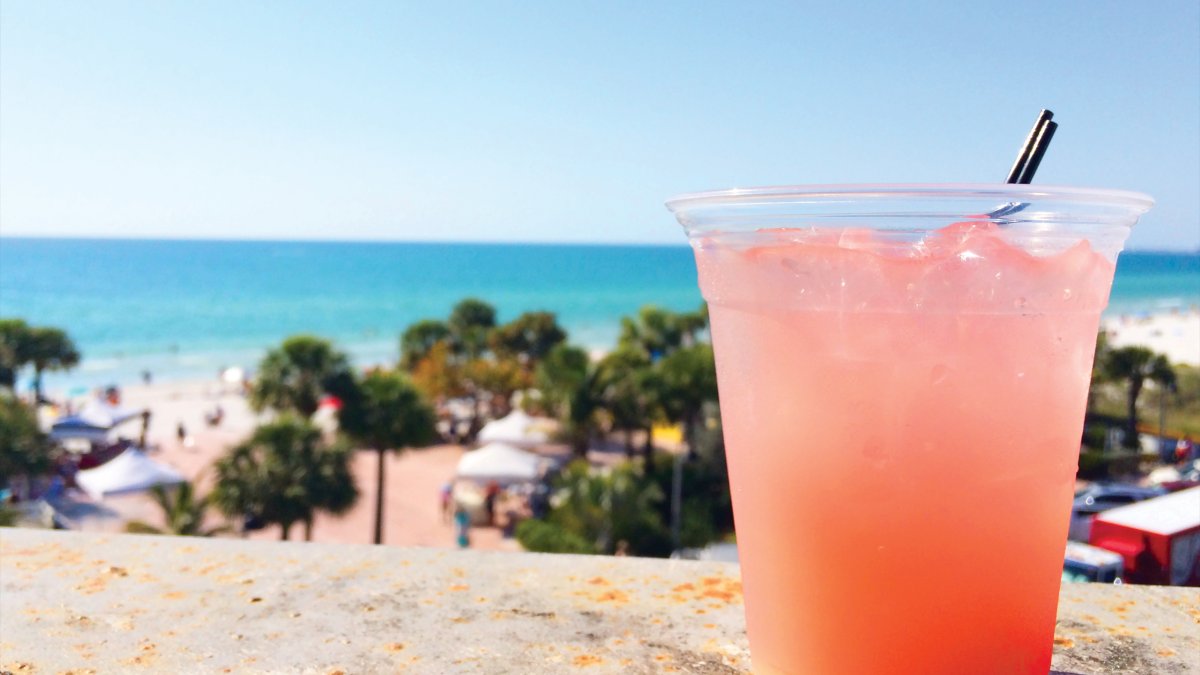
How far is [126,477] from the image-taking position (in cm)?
1545

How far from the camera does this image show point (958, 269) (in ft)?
2.67

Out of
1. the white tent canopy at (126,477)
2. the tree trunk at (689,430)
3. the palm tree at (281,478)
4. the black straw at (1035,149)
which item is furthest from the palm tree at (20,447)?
the black straw at (1035,149)

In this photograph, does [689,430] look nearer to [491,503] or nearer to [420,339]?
[491,503]

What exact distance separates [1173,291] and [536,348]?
50546 millimetres

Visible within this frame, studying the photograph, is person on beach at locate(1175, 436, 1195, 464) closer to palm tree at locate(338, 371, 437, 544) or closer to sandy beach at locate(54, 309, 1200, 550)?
sandy beach at locate(54, 309, 1200, 550)

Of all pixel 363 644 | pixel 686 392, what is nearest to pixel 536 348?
pixel 686 392

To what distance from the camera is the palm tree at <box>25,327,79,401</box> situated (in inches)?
885

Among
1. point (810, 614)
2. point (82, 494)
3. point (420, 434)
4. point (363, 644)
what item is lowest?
point (82, 494)

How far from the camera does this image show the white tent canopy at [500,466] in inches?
698

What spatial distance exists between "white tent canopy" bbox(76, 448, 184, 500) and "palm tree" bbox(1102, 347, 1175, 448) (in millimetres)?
14218

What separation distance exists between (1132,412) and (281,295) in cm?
7118

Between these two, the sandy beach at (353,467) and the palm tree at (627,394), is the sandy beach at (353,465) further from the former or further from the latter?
the palm tree at (627,394)

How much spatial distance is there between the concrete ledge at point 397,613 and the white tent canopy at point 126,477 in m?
15.0

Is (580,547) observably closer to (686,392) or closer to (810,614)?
(686,392)
